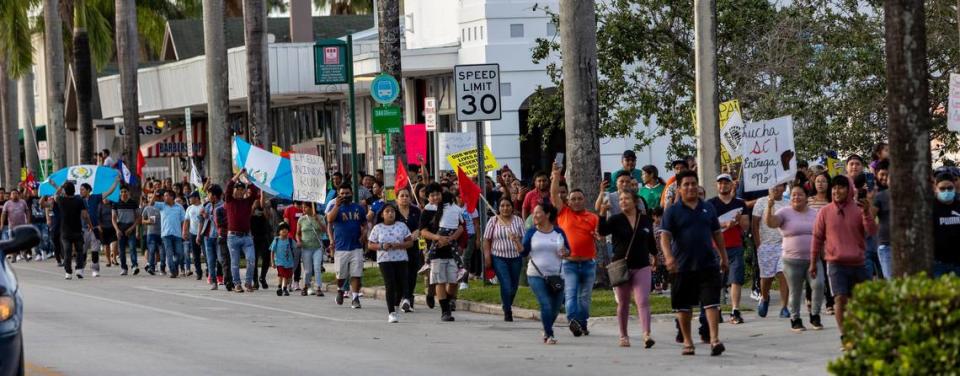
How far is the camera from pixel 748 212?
20.5 m

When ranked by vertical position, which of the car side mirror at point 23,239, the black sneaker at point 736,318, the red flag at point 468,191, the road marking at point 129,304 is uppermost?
the red flag at point 468,191

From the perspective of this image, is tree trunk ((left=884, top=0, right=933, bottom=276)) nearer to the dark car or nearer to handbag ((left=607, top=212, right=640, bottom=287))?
the dark car

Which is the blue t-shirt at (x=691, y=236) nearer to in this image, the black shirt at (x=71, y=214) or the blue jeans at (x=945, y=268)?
the blue jeans at (x=945, y=268)

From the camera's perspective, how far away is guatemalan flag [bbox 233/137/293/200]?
27.9 m

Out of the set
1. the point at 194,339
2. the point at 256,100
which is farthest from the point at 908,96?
the point at 256,100

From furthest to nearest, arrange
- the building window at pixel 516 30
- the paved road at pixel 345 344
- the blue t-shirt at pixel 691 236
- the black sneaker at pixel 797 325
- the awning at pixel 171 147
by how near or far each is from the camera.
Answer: the awning at pixel 171 147 < the building window at pixel 516 30 < the black sneaker at pixel 797 325 < the blue t-shirt at pixel 691 236 < the paved road at pixel 345 344

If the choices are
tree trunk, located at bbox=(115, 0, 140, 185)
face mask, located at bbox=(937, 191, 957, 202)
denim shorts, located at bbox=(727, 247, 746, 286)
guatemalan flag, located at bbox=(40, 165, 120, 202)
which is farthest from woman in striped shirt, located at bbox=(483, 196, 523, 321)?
tree trunk, located at bbox=(115, 0, 140, 185)

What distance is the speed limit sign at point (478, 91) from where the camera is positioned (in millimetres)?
23203

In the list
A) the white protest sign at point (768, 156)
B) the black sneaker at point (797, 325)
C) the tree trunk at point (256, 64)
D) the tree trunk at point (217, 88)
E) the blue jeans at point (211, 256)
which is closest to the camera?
the black sneaker at point (797, 325)

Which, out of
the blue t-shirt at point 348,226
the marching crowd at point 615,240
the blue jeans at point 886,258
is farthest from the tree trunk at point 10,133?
the blue jeans at point 886,258

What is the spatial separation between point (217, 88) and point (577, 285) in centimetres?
1855

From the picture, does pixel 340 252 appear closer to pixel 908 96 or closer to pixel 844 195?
A: pixel 844 195

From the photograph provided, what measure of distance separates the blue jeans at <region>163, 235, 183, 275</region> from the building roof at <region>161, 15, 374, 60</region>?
29.1m

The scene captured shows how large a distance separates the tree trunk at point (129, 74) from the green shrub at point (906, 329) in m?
34.5
